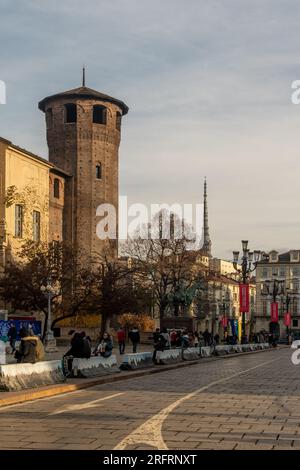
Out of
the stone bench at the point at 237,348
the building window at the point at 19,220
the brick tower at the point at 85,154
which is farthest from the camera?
the brick tower at the point at 85,154

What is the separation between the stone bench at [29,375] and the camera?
17.5 m

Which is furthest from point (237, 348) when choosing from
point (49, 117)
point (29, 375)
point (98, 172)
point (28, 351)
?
point (49, 117)

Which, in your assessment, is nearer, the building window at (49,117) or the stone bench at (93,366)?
the stone bench at (93,366)

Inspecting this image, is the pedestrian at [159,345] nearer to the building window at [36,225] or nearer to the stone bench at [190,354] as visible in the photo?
the stone bench at [190,354]

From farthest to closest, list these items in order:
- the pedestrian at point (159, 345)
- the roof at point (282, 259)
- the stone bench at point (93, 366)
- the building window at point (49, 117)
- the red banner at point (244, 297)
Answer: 1. the roof at point (282, 259)
2. the building window at point (49, 117)
3. the red banner at point (244, 297)
4. the pedestrian at point (159, 345)
5. the stone bench at point (93, 366)

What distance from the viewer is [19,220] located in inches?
2445

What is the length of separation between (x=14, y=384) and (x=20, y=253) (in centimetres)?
4190

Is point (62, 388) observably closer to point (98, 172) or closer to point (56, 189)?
point (56, 189)

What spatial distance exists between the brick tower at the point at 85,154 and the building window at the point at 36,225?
475 inches

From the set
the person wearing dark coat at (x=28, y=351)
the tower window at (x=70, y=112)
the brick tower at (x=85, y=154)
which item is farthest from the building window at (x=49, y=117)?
the person wearing dark coat at (x=28, y=351)

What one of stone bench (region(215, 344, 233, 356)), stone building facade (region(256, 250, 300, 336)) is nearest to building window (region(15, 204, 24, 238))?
stone bench (region(215, 344, 233, 356))

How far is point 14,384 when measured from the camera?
1781cm
